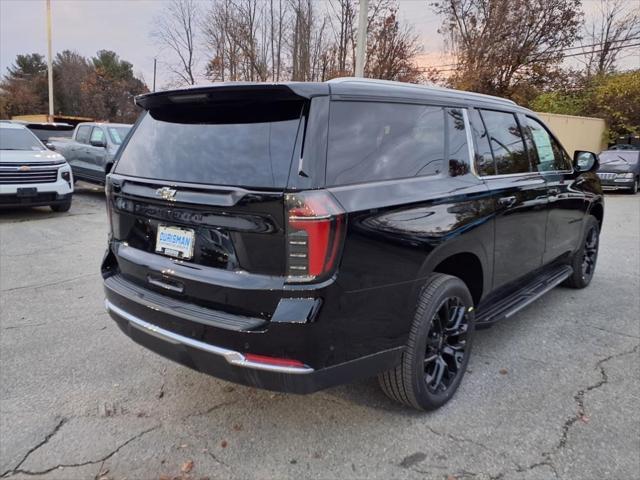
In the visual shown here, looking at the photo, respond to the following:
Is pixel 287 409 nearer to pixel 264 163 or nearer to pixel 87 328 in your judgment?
pixel 264 163

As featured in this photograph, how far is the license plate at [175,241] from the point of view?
253cm

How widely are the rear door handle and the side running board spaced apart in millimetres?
754

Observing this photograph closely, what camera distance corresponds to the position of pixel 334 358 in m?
2.33

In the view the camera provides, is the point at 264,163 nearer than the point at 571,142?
Yes

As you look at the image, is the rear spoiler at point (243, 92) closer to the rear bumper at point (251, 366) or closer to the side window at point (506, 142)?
the rear bumper at point (251, 366)

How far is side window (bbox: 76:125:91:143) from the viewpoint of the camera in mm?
12922

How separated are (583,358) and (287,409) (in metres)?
2.33

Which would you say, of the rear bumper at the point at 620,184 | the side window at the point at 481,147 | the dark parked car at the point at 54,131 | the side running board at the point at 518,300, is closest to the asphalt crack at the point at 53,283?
the side running board at the point at 518,300

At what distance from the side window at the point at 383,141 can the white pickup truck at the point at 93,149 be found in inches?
396

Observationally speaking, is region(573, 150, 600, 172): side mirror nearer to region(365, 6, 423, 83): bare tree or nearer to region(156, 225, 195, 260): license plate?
region(156, 225, 195, 260): license plate

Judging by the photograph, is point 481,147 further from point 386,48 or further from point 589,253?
point 386,48

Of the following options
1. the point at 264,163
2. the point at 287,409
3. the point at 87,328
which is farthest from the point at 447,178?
the point at 87,328

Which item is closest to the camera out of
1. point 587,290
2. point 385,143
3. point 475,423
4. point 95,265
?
point 385,143

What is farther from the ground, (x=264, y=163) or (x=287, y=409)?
(x=264, y=163)
